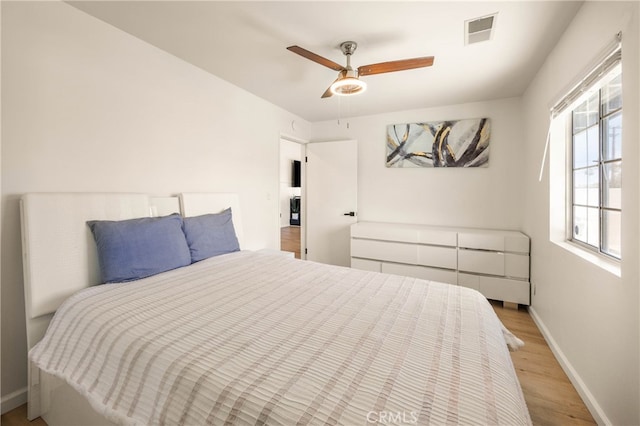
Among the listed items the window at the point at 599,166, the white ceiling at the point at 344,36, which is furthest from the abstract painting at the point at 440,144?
the window at the point at 599,166

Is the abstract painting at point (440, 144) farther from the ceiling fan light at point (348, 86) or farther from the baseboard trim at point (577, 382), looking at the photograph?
the baseboard trim at point (577, 382)

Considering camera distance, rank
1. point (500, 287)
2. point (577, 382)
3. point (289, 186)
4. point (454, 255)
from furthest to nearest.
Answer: point (289, 186)
point (454, 255)
point (500, 287)
point (577, 382)

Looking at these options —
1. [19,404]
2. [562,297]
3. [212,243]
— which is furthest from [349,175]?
[19,404]

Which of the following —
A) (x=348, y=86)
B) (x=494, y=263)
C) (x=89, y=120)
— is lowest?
(x=494, y=263)

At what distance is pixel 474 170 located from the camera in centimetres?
352

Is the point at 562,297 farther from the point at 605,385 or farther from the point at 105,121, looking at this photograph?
the point at 105,121

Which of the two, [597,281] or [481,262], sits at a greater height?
[597,281]

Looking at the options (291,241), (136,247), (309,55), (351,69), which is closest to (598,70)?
(351,69)

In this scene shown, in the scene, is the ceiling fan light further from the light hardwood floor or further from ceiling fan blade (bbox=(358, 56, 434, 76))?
the light hardwood floor

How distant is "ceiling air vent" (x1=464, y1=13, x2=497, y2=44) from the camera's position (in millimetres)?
1829

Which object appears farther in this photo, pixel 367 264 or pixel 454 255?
pixel 367 264

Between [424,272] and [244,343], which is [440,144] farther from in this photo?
[244,343]

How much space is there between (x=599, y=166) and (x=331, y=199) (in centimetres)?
298

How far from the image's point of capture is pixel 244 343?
1.05 meters
